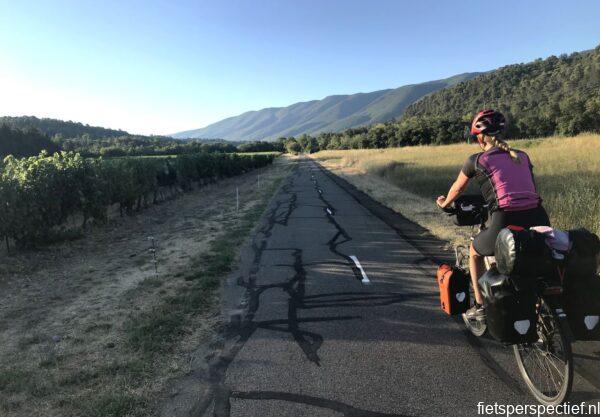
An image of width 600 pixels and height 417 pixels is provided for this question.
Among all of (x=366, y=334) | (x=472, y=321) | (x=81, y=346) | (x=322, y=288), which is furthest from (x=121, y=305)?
(x=472, y=321)

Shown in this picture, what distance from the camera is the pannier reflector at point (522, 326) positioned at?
9.37 feet

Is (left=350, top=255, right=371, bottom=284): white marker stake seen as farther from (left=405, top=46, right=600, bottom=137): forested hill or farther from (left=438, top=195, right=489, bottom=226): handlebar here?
(left=405, top=46, right=600, bottom=137): forested hill

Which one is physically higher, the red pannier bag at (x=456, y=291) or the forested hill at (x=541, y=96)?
the forested hill at (x=541, y=96)

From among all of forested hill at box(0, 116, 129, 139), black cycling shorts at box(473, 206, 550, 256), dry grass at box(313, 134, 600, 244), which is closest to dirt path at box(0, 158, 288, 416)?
black cycling shorts at box(473, 206, 550, 256)

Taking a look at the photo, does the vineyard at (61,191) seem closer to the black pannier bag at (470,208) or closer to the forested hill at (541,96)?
the black pannier bag at (470,208)

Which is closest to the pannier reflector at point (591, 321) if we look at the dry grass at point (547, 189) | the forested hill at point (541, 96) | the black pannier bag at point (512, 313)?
the black pannier bag at point (512, 313)

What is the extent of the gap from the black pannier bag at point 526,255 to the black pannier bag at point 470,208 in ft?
4.24

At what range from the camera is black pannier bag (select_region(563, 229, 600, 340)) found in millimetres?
2807

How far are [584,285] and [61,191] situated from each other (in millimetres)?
11684

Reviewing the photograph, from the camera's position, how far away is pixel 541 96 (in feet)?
234

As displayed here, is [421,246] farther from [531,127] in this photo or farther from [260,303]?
[531,127]

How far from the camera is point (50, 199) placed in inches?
400

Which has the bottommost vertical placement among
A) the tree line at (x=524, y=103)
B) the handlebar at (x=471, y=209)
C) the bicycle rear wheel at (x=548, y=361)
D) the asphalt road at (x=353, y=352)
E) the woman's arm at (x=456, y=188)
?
the asphalt road at (x=353, y=352)

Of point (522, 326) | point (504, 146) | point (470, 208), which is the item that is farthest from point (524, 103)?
point (522, 326)
